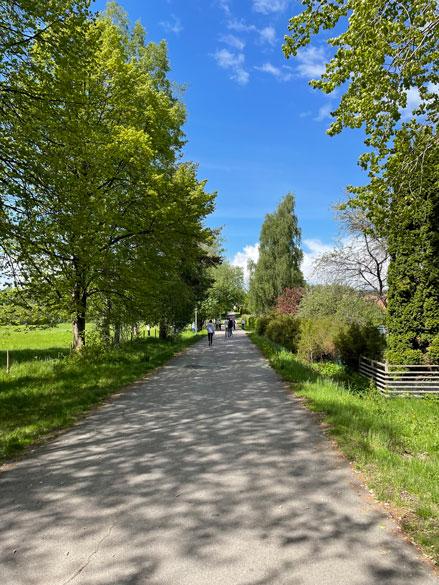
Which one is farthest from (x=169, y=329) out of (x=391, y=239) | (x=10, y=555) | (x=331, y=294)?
(x=10, y=555)

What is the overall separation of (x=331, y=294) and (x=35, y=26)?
17995 mm

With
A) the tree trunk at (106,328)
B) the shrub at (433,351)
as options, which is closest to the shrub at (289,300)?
the tree trunk at (106,328)

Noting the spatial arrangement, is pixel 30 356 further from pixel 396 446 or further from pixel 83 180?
pixel 396 446

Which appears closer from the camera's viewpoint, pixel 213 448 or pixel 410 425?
pixel 213 448

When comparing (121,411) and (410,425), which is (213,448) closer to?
(121,411)

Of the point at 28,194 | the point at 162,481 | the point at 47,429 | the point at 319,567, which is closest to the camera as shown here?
the point at 319,567

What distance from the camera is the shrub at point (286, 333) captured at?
24016 mm

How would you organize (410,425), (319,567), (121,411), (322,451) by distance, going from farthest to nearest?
(121,411) → (410,425) → (322,451) → (319,567)

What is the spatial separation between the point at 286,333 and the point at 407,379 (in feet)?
42.7

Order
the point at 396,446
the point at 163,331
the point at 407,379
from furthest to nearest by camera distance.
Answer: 1. the point at 163,331
2. the point at 407,379
3. the point at 396,446

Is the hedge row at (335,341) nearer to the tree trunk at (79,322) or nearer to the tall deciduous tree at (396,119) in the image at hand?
the tall deciduous tree at (396,119)

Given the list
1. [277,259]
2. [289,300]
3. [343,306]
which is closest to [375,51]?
[343,306]

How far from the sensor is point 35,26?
867cm

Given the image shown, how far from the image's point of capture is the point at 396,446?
20.0ft
